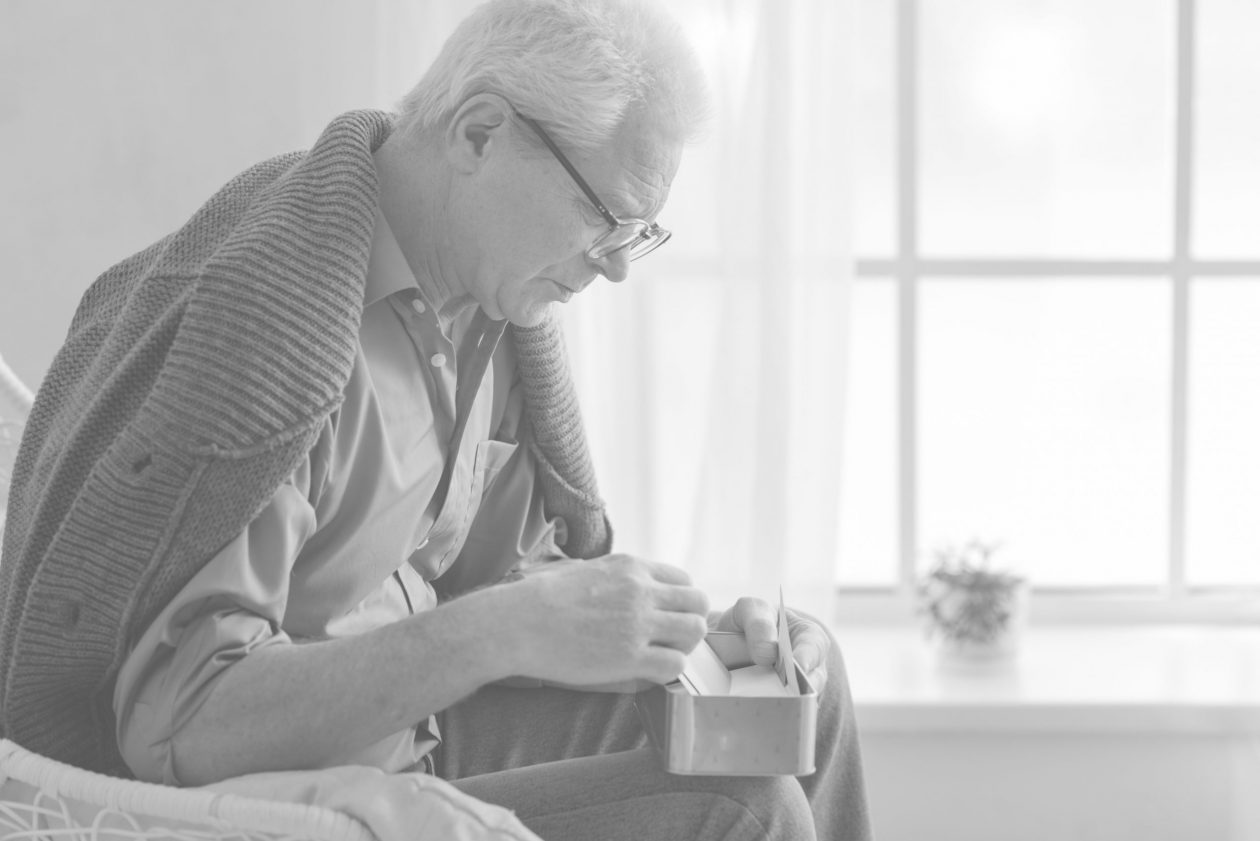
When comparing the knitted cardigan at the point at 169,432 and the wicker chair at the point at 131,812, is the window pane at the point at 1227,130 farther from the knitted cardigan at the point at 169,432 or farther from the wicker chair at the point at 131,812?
the wicker chair at the point at 131,812

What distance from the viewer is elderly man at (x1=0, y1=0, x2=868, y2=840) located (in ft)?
3.42

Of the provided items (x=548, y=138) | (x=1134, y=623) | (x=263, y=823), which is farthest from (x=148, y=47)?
(x=1134, y=623)

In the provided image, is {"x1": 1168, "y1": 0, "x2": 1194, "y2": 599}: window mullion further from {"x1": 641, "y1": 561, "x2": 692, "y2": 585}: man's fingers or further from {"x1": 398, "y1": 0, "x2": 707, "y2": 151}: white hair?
{"x1": 641, "y1": 561, "x2": 692, "y2": 585}: man's fingers

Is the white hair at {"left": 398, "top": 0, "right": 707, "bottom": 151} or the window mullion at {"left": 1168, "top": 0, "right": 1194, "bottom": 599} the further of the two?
the window mullion at {"left": 1168, "top": 0, "right": 1194, "bottom": 599}

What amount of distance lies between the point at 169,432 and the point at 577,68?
47 cm

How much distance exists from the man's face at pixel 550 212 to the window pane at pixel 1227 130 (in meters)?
1.42

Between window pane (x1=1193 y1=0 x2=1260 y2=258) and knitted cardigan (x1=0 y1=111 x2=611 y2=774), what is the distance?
5.47ft

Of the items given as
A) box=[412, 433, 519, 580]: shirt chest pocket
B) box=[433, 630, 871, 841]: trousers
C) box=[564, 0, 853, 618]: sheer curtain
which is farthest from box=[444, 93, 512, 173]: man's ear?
box=[564, 0, 853, 618]: sheer curtain

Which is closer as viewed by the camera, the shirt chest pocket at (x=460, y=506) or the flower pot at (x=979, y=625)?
the shirt chest pocket at (x=460, y=506)

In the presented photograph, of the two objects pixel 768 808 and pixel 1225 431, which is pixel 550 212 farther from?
pixel 1225 431

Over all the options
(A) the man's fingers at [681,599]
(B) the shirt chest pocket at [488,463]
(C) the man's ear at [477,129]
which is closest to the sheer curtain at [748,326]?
(B) the shirt chest pocket at [488,463]

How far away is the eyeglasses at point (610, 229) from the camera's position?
1213 mm

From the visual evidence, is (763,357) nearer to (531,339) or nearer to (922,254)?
(922,254)

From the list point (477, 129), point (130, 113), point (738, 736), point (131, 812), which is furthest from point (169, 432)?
point (130, 113)
